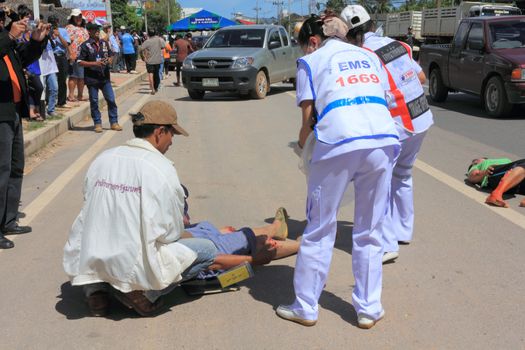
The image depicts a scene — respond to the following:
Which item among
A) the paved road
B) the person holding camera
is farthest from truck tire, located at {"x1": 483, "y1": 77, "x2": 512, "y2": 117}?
the person holding camera

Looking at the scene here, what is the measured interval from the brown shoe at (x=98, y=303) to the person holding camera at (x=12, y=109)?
1.58 m

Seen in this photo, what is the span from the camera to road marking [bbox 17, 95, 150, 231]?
19.5ft

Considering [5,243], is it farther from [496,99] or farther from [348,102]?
[496,99]

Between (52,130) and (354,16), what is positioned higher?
(354,16)

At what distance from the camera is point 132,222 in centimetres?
343

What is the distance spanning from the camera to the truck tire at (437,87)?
559 inches

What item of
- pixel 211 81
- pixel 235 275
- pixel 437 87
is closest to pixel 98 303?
pixel 235 275

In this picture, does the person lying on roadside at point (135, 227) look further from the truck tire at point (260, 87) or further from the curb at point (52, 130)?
the truck tire at point (260, 87)

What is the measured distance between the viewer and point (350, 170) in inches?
129

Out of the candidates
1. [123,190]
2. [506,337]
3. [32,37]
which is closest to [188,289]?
[123,190]

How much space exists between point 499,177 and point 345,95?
12.4 feet

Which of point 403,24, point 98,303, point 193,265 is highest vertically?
point 403,24

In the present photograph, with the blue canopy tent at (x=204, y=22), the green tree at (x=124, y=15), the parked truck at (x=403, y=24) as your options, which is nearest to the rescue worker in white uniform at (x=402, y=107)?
the blue canopy tent at (x=204, y=22)

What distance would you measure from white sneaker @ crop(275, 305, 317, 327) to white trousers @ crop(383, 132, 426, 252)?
123 cm
